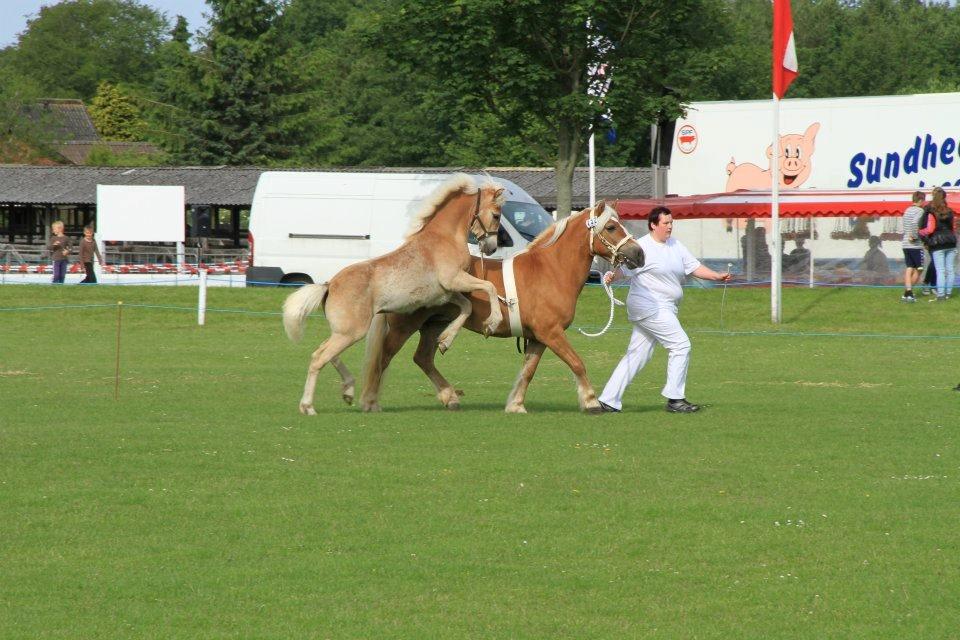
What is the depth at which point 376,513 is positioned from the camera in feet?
28.2

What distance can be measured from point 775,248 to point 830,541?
19.7 meters

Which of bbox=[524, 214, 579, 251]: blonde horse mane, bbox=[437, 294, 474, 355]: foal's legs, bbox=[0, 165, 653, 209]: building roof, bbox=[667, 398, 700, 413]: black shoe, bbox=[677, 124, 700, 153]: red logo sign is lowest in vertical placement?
bbox=[667, 398, 700, 413]: black shoe

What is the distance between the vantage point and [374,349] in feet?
44.0

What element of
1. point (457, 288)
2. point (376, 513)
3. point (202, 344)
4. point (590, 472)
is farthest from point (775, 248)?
point (376, 513)

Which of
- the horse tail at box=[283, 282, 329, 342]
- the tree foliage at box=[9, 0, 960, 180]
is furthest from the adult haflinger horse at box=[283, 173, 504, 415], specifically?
the tree foliage at box=[9, 0, 960, 180]

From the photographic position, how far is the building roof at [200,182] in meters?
54.2

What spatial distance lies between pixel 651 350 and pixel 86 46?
122413 millimetres

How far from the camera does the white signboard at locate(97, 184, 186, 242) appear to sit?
46.2 meters

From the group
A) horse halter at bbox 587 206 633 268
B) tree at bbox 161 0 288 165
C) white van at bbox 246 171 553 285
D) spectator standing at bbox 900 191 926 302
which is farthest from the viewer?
tree at bbox 161 0 288 165

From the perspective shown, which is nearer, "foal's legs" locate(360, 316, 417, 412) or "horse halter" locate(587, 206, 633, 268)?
"horse halter" locate(587, 206, 633, 268)

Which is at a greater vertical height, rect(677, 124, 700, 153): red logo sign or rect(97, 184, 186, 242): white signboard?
rect(677, 124, 700, 153): red logo sign

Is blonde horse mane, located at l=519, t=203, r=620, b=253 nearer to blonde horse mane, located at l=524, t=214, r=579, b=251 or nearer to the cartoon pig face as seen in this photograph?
blonde horse mane, located at l=524, t=214, r=579, b=251

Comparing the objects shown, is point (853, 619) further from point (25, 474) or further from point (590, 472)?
point (25, 474)

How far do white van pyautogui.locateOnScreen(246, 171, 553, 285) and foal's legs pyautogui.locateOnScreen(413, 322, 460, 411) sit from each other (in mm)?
18919
